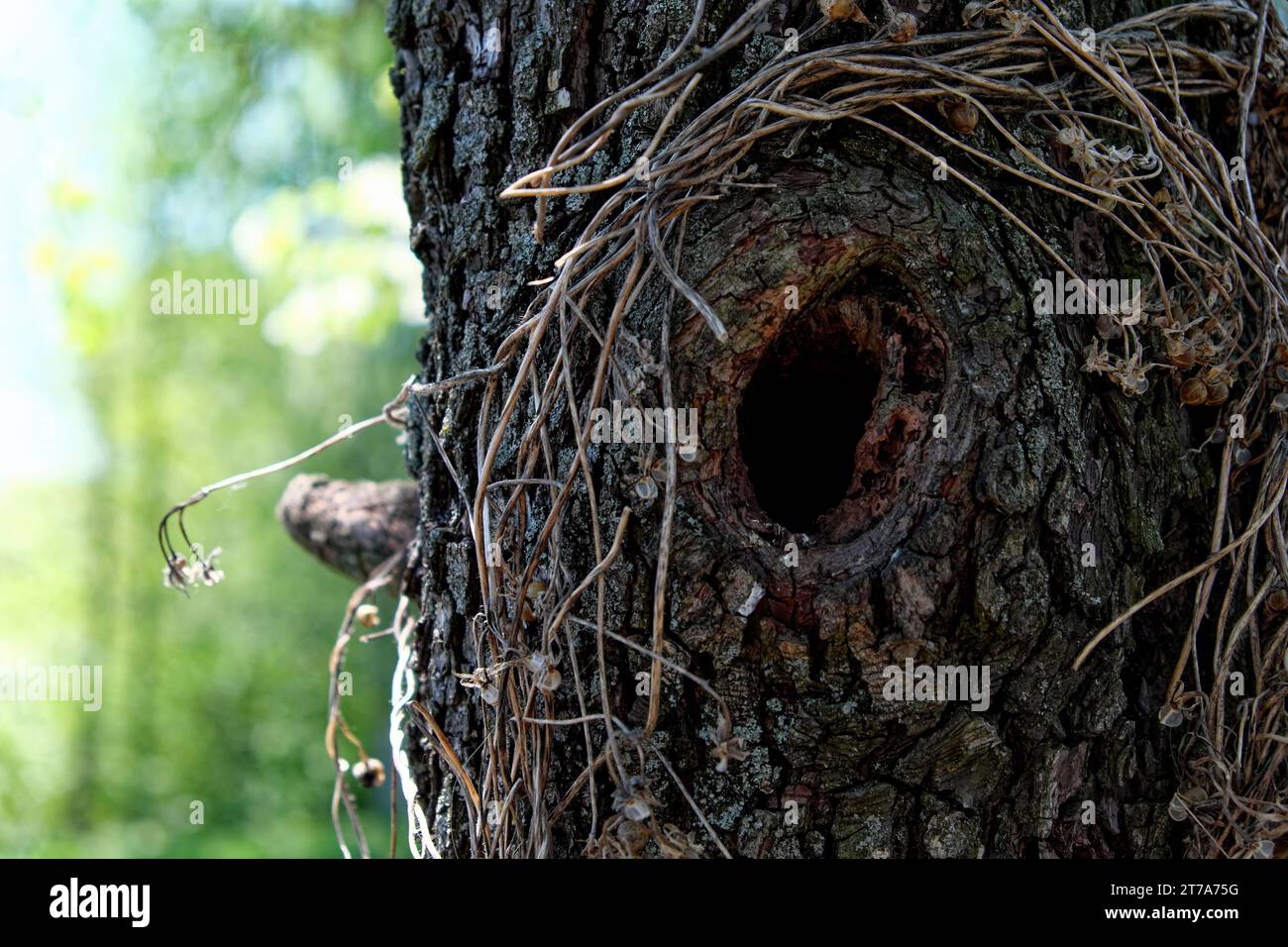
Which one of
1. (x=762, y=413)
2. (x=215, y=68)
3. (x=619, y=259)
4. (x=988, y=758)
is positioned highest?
(x=215, y=68)

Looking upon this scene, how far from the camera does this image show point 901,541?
109 centimetres

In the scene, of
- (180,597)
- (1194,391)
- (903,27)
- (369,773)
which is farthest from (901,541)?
(180,597)

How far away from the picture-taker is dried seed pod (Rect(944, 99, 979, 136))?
3.72 feet

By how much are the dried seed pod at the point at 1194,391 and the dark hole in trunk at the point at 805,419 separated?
0.37 meters

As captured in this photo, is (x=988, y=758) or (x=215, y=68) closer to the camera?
(x=988, y=758)

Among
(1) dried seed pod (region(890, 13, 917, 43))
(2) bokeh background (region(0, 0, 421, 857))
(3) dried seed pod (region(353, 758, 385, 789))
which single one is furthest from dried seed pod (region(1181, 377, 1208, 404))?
(2) bokeh background (region(0, 0, 421, 857))

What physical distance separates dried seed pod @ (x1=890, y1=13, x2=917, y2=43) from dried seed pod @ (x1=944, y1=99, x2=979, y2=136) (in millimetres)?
90

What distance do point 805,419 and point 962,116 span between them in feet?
1.42

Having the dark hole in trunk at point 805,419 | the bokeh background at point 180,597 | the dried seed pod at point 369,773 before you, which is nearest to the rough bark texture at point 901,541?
the dark hole in trunk at point 805,419

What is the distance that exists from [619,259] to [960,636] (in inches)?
21.7

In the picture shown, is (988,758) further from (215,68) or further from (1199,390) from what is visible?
(215,68)

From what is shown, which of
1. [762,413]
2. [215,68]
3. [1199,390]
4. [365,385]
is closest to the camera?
[1199,390]
